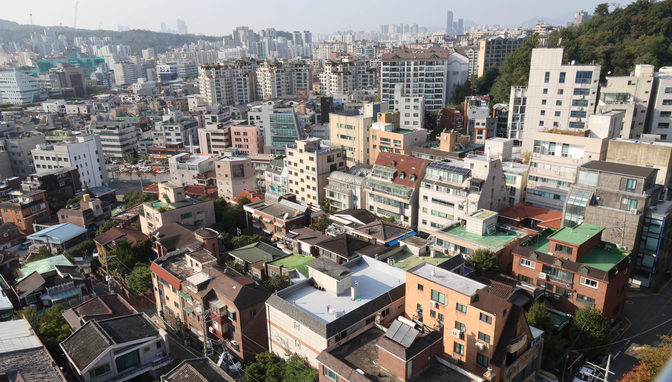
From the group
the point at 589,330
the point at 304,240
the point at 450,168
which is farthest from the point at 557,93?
the point at 304,240

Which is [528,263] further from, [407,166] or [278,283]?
[278,283]

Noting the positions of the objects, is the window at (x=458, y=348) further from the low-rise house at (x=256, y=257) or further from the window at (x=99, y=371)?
the window at (x=99, y=371)

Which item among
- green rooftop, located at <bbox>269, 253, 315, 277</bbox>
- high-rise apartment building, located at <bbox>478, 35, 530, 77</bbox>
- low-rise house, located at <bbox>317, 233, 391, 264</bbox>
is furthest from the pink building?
high-rise apartment building, located at <bbox>478, 35, 530, 77</bbox>

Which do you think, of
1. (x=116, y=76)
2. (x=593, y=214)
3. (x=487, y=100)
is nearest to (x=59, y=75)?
(x=116, y=76)

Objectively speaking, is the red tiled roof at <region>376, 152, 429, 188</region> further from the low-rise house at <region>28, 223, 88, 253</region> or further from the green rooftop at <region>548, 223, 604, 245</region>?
the low-rise house at <region>28, 223, 88, 253</region>

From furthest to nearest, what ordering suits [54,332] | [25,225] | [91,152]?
1. [91,152]
2. [25,225]
3. [54,332]

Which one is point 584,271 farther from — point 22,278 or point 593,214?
point 22,278
